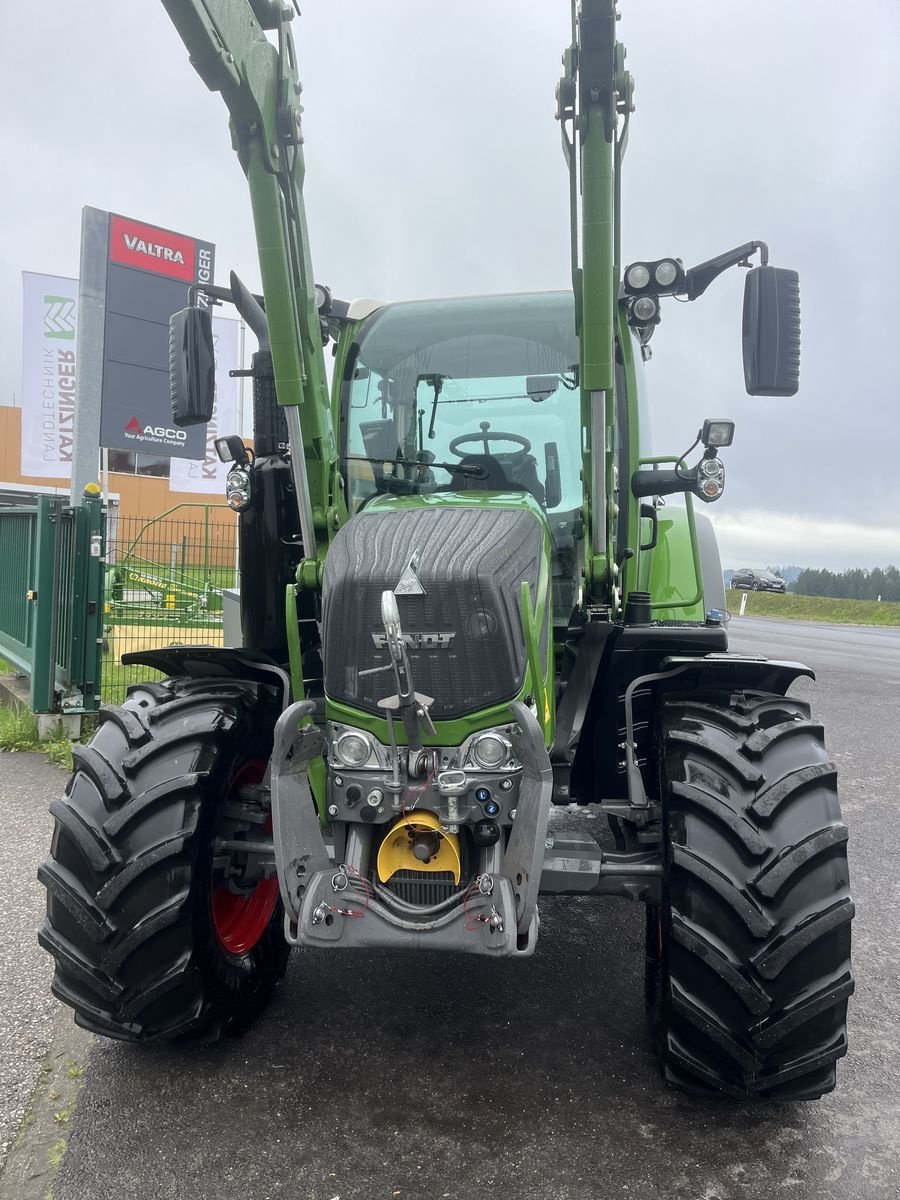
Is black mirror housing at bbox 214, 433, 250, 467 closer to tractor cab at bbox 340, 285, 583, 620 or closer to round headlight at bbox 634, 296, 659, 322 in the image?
tractor cab at bbox 340, 285, 583, 620

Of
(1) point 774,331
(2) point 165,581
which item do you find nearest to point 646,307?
(1) point 774,331

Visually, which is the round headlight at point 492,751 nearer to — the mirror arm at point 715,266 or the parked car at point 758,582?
the mirror arm at point 715,266

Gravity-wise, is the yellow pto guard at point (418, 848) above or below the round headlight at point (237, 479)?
below

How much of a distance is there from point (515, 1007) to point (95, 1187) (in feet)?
5.12

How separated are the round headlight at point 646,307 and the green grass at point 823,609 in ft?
96.3

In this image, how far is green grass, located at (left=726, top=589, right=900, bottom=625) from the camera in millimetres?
32375

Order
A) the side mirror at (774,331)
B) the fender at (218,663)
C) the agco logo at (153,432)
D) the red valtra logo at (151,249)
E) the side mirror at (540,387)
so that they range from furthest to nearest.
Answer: the agco logo at (153,432) → the red valtra logo at (151,249) → the side mirror at (540,387) → the fender at (218,663) → the side mirror at (774,331)

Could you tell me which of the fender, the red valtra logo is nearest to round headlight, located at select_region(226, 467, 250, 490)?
the fender

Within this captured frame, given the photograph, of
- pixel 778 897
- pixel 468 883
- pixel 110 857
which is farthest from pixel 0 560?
pixel 778 897

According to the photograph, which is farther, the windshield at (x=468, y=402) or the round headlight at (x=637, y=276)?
the windshield at (x=468, y=402)

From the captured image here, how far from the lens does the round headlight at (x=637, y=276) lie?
3869 mm

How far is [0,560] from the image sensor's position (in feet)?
31.0

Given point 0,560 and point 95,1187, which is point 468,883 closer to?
point 95,1187

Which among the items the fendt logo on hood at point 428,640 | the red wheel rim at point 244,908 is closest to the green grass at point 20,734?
the red wheel rim at point 244,908
